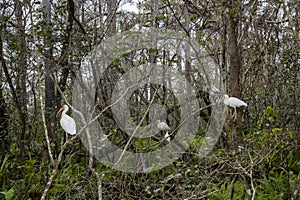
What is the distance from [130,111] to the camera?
12.6 feet

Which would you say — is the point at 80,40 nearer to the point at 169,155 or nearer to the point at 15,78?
the point at 15,78

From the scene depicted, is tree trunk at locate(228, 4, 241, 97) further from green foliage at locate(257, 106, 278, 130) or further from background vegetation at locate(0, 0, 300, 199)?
green foliage at locate(257, 106, 278, 130)

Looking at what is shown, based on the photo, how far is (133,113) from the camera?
3.88 m

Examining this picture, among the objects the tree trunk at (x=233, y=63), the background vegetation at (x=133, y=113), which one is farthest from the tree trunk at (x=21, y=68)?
the tree trunk at (x=233, y=63)

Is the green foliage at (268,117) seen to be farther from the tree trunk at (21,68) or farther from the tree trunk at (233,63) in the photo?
the tree trunk at (21,68)

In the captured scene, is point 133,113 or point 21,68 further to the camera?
point 133,113

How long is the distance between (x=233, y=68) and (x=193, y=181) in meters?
1.37

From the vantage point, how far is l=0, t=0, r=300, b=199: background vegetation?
111 inches

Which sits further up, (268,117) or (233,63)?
(233,63)

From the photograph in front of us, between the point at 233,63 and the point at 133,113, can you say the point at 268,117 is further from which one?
the point at 133,113

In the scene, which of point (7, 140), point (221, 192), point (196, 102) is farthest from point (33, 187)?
point (196, 102)

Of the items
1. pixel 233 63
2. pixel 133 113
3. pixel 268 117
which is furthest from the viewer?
pixel 133 113

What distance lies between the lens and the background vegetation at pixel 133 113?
9.29 feet

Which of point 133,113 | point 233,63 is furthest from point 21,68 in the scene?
point 233,63
